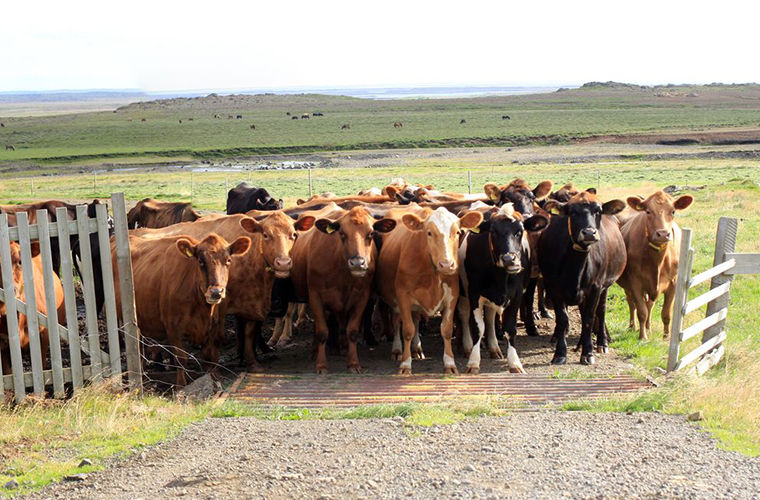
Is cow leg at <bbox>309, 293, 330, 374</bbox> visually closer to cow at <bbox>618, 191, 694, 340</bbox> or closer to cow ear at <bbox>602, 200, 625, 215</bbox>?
cow ear at <bbox>602, 200, 625, 215</bbox>

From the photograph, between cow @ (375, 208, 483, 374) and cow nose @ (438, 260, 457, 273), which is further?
cow @ (375, 208, 483, 374)

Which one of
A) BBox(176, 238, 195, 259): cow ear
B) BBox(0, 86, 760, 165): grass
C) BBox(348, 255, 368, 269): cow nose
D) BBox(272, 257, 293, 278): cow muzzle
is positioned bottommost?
BBox(0, 86, 760, 165): grass

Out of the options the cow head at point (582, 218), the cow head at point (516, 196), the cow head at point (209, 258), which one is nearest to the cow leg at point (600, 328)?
the cow head at point (582, 218)

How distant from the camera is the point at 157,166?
208 ft

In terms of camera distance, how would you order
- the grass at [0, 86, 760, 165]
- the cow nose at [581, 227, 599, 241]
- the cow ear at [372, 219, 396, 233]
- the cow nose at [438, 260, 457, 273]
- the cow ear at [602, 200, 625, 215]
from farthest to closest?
1. the grass at [0, 86, 760, 165]
2. the cow ear at [602, 200, 625, 215]
3. the cow ear at [372, 219, 396, 233]
4. the cow nose at [581, 227, 599, 241]
5. the cow nose at [438, 260, 457, 273]

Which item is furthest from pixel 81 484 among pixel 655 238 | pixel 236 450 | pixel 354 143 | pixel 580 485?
pixel 354 143

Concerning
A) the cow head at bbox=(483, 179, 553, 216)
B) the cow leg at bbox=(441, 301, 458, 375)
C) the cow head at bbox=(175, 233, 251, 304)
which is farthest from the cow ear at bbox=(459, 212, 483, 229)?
the cow head at bbox=(175, 233, 251, 304)

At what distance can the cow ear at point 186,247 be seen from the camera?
371 inches

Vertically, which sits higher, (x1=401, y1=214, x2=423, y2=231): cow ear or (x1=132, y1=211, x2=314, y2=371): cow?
(x1=401, y1=214, x2=423, y2=231): cow ear

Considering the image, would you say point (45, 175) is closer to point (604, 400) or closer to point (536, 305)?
point (536, 305)

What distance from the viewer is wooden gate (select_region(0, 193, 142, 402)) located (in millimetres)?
7566

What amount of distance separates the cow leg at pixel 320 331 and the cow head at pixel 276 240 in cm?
50

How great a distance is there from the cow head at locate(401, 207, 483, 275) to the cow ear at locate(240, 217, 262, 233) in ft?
6.19

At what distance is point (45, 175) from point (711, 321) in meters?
54.3
